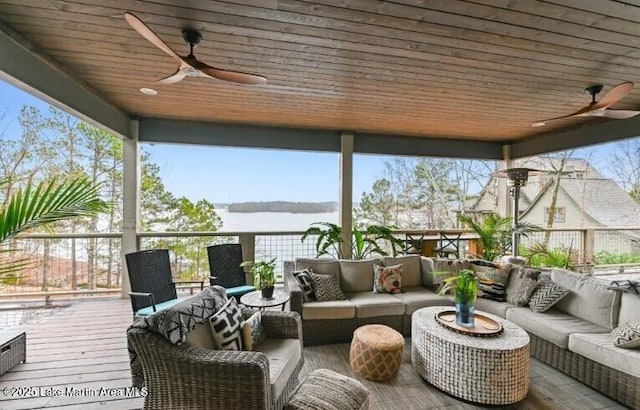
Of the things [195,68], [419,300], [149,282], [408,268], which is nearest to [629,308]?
[419,300]

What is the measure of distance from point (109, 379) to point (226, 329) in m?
1.31

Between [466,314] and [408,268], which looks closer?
[466,314]

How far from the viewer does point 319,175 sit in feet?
19.0

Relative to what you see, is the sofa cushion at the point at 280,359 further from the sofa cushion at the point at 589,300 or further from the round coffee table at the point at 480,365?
the sofa cushion at the point at 589,300

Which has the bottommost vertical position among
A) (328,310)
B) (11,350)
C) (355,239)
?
(11,350)

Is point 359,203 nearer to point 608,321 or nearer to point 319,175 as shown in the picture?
point 319,175

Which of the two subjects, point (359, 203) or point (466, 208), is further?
point (466, 208)

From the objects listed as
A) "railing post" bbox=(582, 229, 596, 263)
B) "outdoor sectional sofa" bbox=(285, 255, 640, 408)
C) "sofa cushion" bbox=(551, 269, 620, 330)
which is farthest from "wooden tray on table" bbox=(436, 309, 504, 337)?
"railing post" bbox=(582, 229, 596, 263)

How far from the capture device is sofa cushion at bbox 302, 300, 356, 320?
3201mm

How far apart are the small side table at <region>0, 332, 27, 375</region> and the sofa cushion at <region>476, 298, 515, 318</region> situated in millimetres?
4491

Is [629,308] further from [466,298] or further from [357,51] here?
[357,51]

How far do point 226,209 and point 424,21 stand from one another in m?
4.32

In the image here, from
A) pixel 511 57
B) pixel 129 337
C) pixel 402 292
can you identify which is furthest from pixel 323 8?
pixel 402 292

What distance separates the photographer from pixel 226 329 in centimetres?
207
